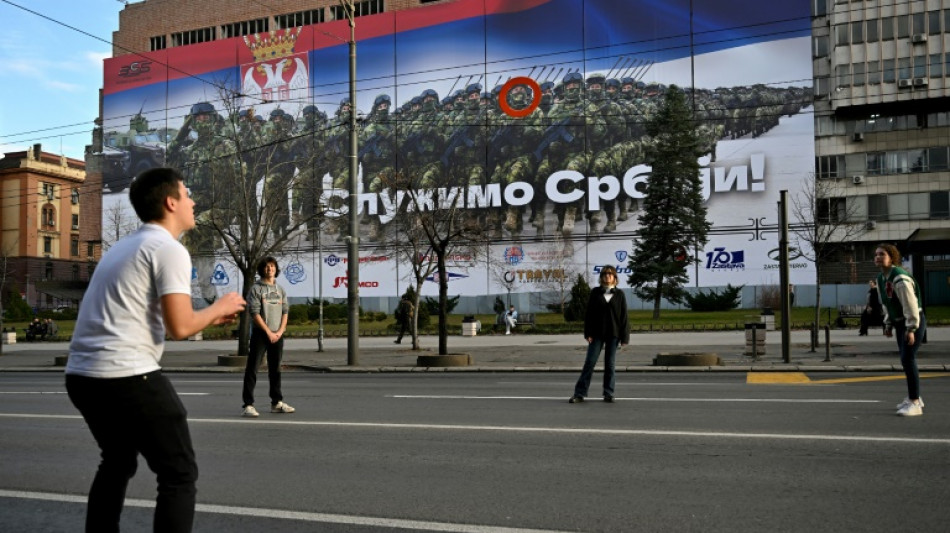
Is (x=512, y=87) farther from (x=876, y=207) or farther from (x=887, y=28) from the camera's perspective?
(x=876, y=207)

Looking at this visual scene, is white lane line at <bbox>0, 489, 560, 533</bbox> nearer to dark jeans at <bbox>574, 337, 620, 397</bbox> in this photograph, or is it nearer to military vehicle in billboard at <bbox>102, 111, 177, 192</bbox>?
dark jeans at <bbox>574, 337, 620, 397</bbox>

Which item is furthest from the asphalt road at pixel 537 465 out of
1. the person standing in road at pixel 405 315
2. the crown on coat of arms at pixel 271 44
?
the crown on coat of arms at pixel 271 44

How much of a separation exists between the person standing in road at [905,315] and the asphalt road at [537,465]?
0.34 metres

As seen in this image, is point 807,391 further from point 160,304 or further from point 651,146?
point 651,146

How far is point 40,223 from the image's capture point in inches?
3883

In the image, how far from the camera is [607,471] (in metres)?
6.29

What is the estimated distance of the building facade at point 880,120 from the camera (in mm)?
57688

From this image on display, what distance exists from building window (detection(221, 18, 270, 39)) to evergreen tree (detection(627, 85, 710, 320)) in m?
39.9

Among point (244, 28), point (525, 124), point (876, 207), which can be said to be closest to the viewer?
point (876, 207)

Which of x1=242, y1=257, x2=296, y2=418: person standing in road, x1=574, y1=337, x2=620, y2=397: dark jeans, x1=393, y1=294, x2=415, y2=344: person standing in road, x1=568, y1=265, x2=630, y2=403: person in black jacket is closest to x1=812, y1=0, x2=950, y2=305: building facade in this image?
x1=393, y1=294, x2=415, y2=344: person standing in road

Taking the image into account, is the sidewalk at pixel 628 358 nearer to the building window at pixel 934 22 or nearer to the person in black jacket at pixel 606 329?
the person in black jacket at pixel 606 329

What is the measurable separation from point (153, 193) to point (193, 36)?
85.0 metres

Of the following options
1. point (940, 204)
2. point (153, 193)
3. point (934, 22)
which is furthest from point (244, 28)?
point (153, 193)

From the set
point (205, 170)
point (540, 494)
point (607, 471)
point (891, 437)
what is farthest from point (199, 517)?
point (205, 170)
